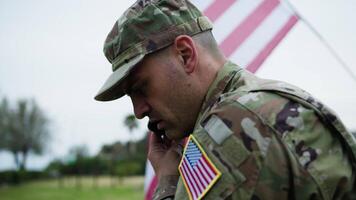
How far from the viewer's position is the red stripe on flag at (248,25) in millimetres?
3584

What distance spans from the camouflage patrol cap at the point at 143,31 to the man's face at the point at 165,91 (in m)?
0.05

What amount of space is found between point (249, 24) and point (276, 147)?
8.06ft

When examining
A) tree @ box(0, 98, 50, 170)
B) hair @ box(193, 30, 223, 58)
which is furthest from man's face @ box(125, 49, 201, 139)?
tree @ box(0, 98, 50, 170)

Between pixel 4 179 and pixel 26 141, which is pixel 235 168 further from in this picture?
pixel 26 141

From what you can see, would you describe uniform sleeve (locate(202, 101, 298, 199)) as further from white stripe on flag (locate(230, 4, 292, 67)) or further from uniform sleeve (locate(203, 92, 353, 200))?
white stripe on flag (locate(230, 4, 292, 67))

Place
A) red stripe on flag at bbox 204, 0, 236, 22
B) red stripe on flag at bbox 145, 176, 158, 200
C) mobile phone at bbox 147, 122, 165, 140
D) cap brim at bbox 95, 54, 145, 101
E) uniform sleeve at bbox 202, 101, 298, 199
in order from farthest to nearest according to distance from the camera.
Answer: red stripe on flag at bbox 204, 0, 236, 22 → red stripe on flag at bbox 145, 176, 158, 200 → mobile phone at bbox 147, 122, 165, 140 → cap brim at bbox 95, 54, 145, 101 → uniform sleeve at bbox 202, 101, 298, 199

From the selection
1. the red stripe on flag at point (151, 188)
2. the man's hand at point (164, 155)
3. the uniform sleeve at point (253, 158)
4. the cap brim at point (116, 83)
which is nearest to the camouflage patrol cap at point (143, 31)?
the cap brim at point (116, 83)

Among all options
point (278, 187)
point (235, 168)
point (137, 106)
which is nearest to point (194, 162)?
point (235, 168)

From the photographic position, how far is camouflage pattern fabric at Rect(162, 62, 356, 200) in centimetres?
133

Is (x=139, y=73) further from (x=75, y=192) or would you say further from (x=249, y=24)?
(x=75, y=192)

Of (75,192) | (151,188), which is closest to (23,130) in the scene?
(75,192)

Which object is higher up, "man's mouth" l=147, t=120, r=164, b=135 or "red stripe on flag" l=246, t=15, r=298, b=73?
"red stripe on flag" l=246, t=15, r=298, b=73

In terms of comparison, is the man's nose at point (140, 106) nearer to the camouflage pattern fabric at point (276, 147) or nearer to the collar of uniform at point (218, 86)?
the collar of uniform at point (218, 86)

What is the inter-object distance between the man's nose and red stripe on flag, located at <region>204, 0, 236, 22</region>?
181 cm
